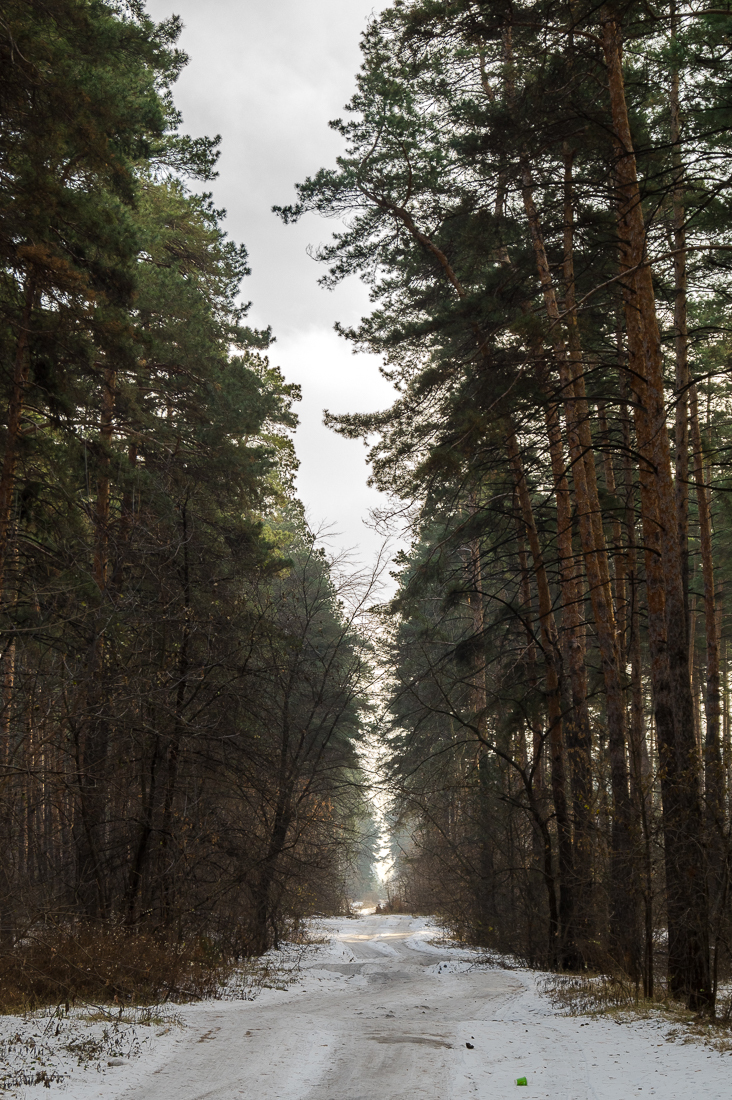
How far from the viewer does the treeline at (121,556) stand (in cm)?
867

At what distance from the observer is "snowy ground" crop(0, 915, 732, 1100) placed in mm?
5668

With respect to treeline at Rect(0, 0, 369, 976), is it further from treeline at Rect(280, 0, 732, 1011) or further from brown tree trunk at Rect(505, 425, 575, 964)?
brown tree trunk at Rect(505, 425, 575, 964)

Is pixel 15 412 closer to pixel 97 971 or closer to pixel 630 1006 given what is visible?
pixel 97 971

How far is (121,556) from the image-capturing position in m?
10.8

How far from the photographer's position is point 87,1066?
6328mm

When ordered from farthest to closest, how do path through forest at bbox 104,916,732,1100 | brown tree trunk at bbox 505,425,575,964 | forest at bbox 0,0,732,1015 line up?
brown tree trunk at bbox 505,425,575,964 < forest at bbox 0,0,732,1015 < path through forest at bbox 104,916,732,1100

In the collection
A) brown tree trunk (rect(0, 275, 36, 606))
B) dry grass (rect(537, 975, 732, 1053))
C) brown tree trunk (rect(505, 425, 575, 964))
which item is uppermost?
brown tree trunk (rect(0, 275, 36, 606))

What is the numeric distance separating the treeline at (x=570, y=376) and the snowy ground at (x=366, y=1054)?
143 centimetres

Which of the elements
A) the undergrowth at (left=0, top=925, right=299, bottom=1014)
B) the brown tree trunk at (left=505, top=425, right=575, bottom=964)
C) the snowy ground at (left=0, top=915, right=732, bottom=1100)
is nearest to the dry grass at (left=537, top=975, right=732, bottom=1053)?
the snowy ground at (left=0, top=915, right=732, bottom=1100)

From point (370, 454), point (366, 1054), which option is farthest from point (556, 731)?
point (366, 1054)

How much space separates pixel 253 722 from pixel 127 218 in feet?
24.5

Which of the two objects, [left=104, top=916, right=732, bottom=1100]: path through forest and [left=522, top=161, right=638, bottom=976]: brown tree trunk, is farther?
[left=522, top=161, right=638, bottom=976]: brown tree trunk

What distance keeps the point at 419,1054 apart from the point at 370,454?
10.4 m

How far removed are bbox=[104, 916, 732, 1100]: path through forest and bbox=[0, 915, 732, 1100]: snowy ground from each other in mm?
15
